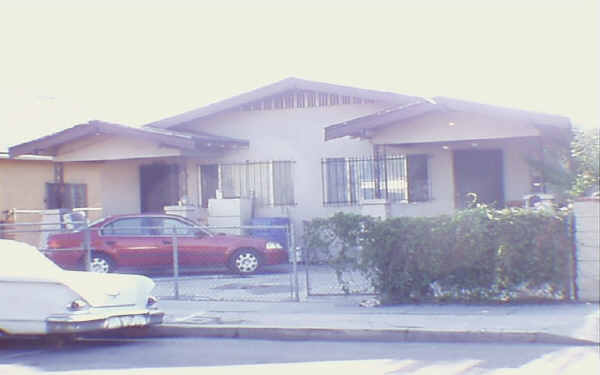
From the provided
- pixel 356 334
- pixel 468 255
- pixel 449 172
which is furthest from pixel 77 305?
pixel 449 172

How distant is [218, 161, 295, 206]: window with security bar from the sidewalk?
7166 mm

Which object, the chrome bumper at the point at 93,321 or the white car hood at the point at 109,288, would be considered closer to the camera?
the chrome bumper at the point at 93,321

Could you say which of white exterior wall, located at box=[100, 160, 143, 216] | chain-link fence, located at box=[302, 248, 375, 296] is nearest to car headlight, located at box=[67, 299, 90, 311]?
chain-link fence, located at box=[302, 248, 375, 296]

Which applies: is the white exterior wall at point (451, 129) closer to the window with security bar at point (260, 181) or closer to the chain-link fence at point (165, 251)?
the window with security bar at point (260, 181)

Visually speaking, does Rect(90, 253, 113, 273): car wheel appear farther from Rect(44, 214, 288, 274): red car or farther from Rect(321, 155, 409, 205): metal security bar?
Rect(321, 155, 409, 205): metal security bar

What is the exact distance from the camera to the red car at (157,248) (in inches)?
614

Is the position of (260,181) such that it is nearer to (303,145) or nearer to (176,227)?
(303,145)

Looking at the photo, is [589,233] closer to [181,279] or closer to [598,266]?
[598,266]

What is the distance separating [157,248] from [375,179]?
5.38 meters

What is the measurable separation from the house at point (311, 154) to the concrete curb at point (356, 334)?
22.8 feet

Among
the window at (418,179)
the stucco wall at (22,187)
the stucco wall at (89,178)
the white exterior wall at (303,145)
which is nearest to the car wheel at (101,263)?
the white exterior wall at (303,145)

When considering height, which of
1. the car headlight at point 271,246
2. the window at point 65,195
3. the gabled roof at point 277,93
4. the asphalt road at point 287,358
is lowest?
the asphalt road at point 287,358

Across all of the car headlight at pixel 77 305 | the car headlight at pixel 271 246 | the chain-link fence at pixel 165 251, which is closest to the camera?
the car headlight at pixel 77 305

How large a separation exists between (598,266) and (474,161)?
7.30 metres
